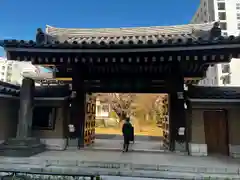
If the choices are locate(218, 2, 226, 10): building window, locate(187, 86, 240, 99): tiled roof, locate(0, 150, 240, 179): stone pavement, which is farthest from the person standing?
locate(218, 2, 226, 10): building window

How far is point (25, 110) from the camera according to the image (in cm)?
731

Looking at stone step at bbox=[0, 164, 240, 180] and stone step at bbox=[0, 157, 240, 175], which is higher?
stone step at bbox=[0, 157, 240, 175]

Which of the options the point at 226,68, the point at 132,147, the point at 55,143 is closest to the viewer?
the point at 55,143

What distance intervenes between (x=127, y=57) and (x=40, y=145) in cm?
467

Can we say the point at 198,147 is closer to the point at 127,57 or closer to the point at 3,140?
the point at 127,57

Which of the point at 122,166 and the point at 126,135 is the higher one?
the point at 126,135

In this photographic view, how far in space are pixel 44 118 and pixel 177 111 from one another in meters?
5.51

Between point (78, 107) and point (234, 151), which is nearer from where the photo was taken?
point (234, 151)

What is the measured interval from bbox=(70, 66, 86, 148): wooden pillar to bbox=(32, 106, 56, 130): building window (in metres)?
0.93

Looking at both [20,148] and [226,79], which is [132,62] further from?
[226,79]

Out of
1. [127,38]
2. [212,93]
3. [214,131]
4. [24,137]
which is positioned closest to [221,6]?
[127,38]

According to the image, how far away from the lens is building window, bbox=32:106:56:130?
8.20 metres

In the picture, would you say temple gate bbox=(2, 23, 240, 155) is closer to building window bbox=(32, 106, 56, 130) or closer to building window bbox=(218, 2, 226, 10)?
building window bbox=(32, 106, 56, 130)

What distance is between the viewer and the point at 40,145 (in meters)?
7.43
